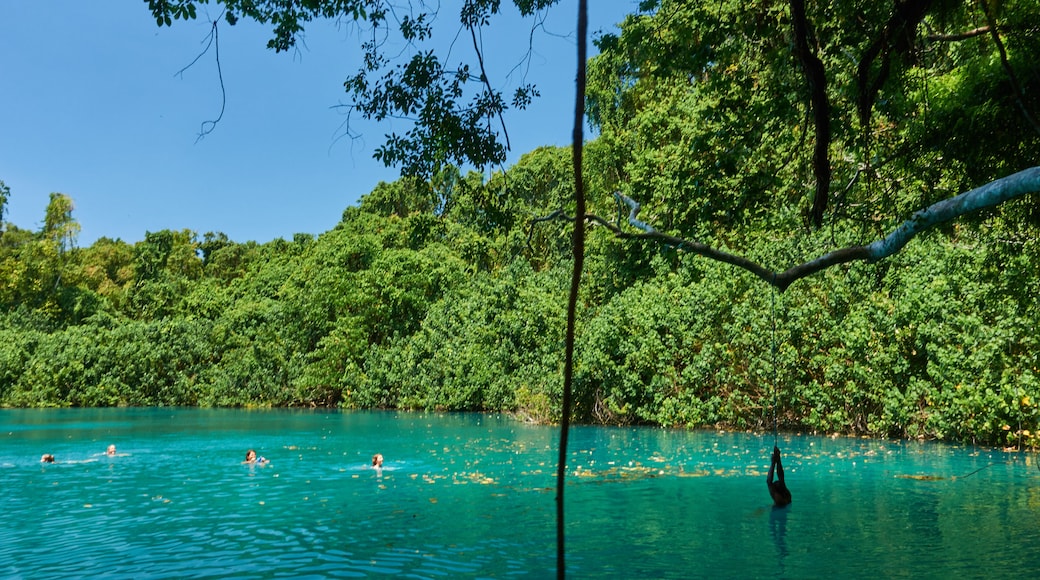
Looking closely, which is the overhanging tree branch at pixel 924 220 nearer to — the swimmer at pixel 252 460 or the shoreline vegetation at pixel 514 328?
the shoreline vegetation at pixel 514 328

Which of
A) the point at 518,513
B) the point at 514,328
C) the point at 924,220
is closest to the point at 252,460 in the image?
the point at 518,513

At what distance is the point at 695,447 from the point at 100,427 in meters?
23.1

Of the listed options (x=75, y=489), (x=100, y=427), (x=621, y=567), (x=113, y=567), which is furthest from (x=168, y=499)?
(x=100, y=427)

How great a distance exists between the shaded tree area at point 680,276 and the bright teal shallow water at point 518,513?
9.45ft

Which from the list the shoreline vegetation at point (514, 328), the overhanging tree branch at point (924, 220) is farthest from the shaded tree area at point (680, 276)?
the overhanging tree branch at point (924, 220)

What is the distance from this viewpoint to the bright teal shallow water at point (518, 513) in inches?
Result: 324

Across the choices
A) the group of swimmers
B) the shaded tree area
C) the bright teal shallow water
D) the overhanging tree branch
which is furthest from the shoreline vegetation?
the group of swimmers

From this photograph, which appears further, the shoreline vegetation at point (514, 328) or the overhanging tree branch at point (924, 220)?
the shoreline vegetation at point (514, 328)

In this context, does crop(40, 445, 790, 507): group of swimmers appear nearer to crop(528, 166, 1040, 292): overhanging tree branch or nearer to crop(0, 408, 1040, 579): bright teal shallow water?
crop(0, 408, 1040, 579): bright teal shallow water

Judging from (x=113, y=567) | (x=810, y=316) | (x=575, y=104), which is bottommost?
(x=113, y=567)

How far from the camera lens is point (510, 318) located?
35.9 metres

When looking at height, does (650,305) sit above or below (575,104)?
above

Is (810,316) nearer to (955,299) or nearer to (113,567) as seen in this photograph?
(955,299)

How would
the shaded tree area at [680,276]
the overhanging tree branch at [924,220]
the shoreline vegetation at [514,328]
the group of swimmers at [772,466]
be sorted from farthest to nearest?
the shoreline vegetation at [514,328] < the group of swimmers at [772,466] < the shaded tree area at [680,276] < the overhanging tree branch at [924,220]
